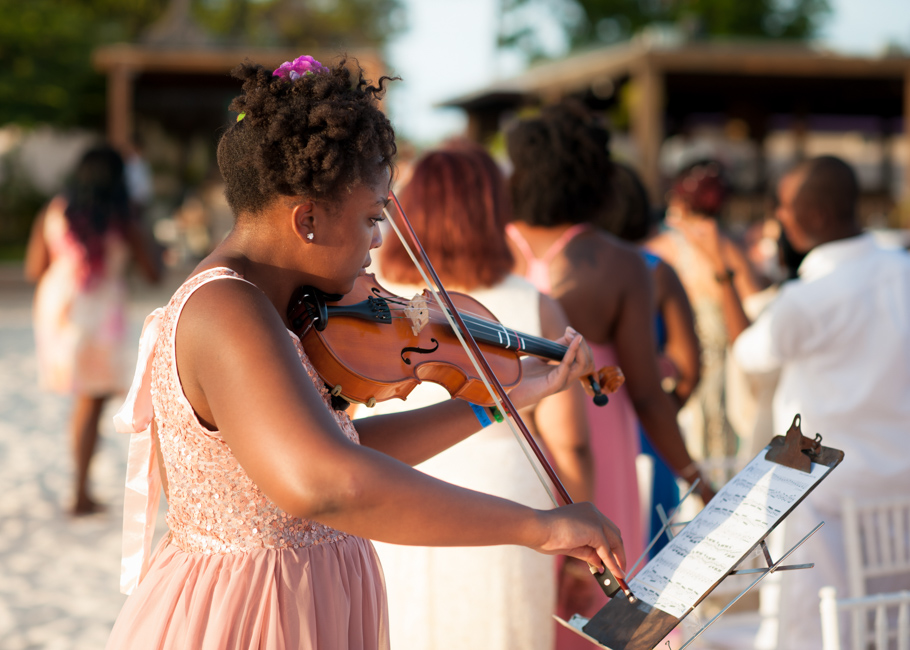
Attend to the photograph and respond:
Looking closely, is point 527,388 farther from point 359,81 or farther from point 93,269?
point 93,269

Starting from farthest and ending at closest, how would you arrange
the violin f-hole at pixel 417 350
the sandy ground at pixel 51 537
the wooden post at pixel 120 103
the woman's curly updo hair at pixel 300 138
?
the wooden post at pixel 120 103 → the sandy ground at pixel 51 537 → the violin f-hole at pixel 417 350 → the woman's curly updo hair at pixel 300 138

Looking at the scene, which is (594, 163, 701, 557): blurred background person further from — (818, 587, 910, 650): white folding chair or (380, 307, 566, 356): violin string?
(380, 307, 566, 356): violin string

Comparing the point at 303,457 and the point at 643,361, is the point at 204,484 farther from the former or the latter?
the point at 643,361

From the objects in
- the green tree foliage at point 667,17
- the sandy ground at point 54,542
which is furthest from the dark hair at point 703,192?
the green tree foliage at point 667,17

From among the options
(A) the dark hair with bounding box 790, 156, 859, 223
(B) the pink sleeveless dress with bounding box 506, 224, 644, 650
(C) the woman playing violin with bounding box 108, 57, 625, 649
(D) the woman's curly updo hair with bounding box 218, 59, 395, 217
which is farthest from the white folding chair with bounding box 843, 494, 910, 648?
(D) the woman's curly updo hair with bounding box 218, 59, 395, 217

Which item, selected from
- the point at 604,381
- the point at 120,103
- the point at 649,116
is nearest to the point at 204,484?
the point at 604,381

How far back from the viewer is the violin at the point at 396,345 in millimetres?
1469

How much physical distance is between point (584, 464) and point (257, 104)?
58.9 inches

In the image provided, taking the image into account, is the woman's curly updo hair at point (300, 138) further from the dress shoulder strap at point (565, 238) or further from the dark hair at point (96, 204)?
the dark hair at point (96, 204)

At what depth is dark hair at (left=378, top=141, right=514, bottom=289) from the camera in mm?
2447

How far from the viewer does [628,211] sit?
160 inches

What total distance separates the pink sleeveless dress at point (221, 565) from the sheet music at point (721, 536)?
503 mm

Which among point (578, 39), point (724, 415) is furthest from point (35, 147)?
point (724, 415)

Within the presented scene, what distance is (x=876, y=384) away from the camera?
2.92m
